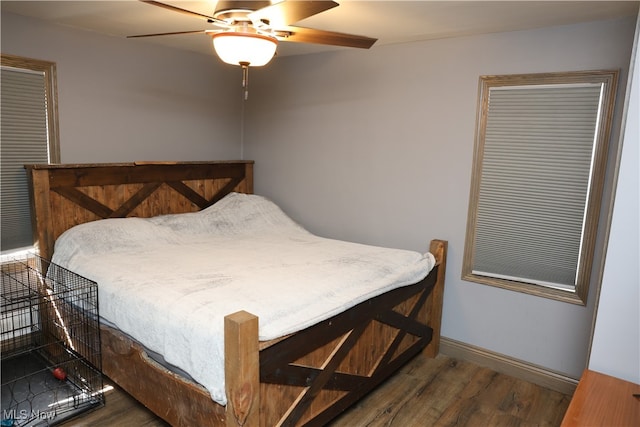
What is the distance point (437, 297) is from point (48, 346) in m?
2.79

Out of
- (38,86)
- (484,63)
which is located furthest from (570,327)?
(38,86)

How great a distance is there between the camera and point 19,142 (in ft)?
9.60

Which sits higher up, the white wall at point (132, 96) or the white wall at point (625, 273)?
the white wall at point (132, 96)

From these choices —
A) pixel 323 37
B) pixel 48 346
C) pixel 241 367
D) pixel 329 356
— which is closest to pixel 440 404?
pixel 329 356

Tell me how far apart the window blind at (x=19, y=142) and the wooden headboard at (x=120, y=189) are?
0.34 ft

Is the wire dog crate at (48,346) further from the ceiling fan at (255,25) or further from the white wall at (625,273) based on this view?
the white wall at (625,273)

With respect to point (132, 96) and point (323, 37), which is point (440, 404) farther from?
point (132, 96)

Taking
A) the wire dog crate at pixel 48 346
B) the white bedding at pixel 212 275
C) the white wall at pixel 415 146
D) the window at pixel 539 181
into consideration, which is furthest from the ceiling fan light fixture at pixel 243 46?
the window at pixel 539 181

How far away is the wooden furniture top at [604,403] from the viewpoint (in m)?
1.57

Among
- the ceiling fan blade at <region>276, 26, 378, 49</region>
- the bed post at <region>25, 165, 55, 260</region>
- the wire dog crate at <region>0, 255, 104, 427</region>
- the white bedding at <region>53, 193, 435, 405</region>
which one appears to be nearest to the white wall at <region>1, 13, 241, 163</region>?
the bed post at <region>25, 165, 55, 260</region>

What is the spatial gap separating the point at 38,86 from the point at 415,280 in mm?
2920

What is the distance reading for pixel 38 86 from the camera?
2986mm

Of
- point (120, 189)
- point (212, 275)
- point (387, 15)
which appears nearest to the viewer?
point (212, 275)

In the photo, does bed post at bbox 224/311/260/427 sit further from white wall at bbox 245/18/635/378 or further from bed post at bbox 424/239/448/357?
white wall at bbox 245/18/635/378
